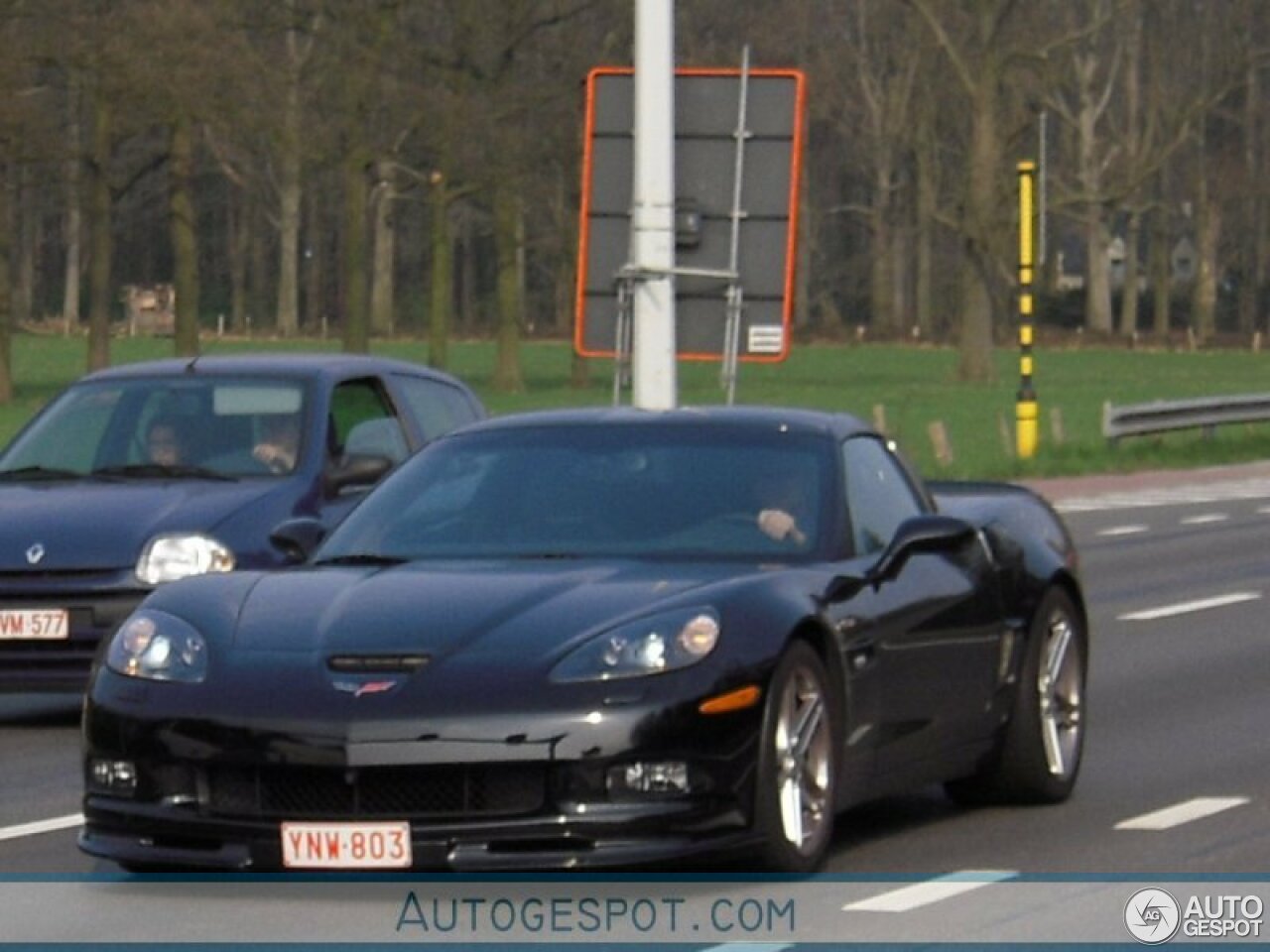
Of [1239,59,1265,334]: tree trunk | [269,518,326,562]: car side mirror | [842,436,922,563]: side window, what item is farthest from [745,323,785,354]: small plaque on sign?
[1239,59,1265,334]: tree trunk

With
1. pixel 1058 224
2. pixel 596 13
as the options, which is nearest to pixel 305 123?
pixel 596 13

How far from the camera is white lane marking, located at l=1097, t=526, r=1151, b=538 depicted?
1067 inches

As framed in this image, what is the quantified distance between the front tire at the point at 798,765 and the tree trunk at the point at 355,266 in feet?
168

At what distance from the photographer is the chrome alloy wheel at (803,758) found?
8.44 metres

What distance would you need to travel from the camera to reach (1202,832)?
9.70 metres

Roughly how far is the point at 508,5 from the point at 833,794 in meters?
51.8

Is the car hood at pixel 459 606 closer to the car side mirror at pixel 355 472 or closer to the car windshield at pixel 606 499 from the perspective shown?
the car windshield at pixel 606 499

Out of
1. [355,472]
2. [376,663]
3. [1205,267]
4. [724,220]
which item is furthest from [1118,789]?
[1205,267]

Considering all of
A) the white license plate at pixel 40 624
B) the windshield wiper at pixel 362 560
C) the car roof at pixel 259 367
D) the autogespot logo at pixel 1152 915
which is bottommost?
the autogespot logo at pixel 1152 915

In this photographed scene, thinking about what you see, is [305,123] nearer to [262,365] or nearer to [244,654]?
[262,365]

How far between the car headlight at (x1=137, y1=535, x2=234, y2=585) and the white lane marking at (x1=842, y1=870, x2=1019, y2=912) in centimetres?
470

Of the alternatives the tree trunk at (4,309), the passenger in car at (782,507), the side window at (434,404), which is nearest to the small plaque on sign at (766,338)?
the side window at (434,404)

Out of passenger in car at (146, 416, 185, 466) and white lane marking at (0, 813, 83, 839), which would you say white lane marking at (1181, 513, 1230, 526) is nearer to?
passenger in car at (146, 416, 185, 466)

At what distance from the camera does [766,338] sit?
22.6 m
